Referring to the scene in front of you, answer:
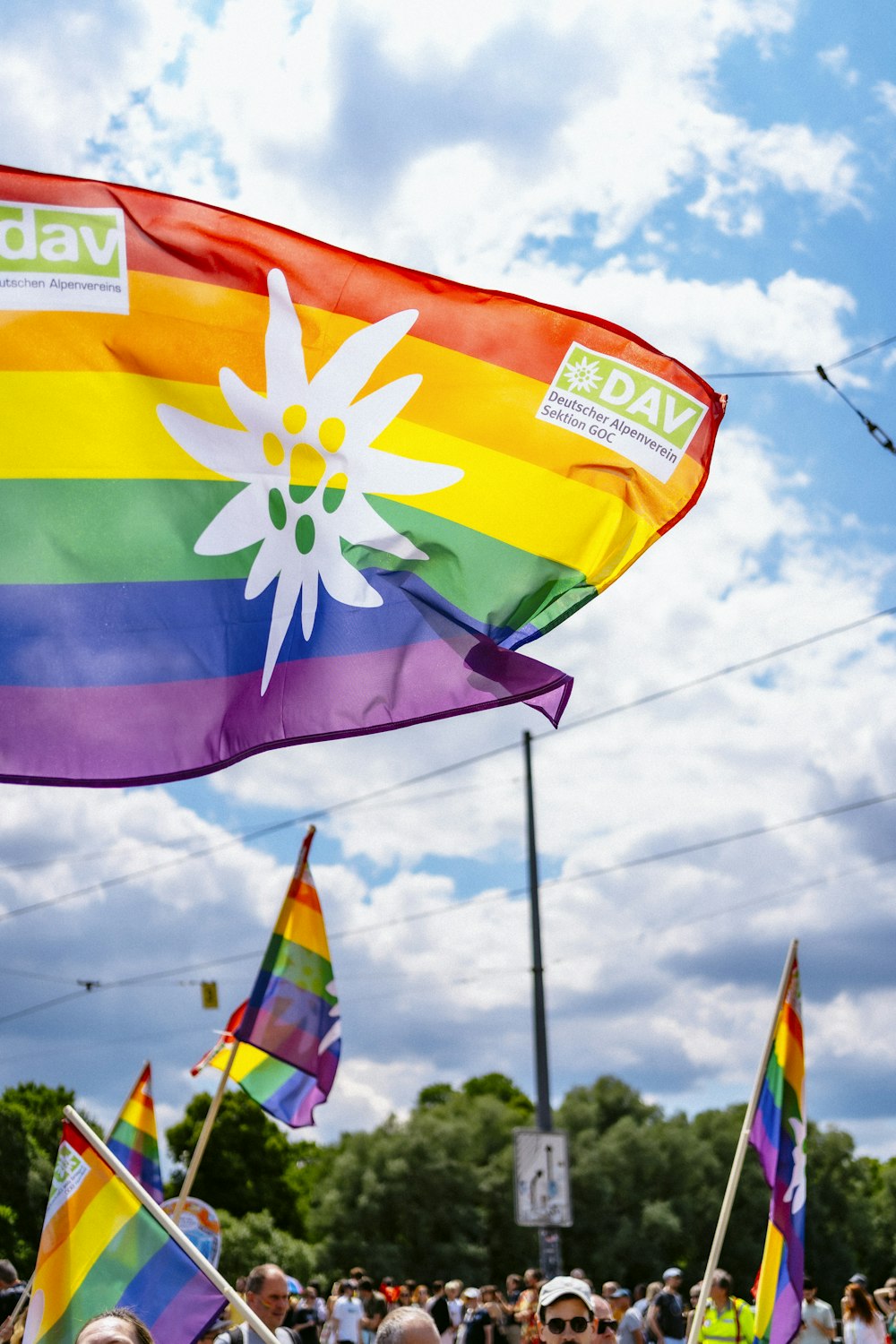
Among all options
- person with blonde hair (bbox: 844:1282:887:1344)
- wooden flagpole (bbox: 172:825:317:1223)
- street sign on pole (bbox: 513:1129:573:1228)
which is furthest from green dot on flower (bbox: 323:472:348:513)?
street sign on pole (bbox: 513:1129:573:1228)

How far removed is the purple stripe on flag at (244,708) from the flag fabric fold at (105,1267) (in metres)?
1.65

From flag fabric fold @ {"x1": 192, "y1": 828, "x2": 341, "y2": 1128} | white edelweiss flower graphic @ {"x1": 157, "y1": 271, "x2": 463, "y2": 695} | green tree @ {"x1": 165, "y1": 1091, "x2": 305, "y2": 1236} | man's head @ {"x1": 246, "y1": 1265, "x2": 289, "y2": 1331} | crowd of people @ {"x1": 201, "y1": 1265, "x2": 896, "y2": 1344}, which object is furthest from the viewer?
green tree @ {"x1": 165, "y1": 1091, "x2": 305, "y2": 1236}

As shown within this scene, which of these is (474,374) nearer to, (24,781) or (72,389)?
(72,389)

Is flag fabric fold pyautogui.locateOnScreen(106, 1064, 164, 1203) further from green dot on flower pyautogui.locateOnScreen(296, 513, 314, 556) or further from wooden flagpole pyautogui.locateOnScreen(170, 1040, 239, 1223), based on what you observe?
green dot on flower pyautogui.locateOnScreen(296, 513, 314, 556)

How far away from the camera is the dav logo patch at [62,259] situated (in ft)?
16.0

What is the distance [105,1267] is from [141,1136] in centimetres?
772

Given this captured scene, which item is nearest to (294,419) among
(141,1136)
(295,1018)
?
(295,1018)

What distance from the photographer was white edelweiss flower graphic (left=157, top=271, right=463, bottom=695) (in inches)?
208

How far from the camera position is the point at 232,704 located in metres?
5.16

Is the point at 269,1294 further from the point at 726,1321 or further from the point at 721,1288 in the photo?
the point at 726,1321

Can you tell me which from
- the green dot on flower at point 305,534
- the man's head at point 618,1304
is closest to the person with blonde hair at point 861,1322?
the man's head at point 618,1304

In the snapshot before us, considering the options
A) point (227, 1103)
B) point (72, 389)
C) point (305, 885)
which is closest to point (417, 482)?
point (72, 389)

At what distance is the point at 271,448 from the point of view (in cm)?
536

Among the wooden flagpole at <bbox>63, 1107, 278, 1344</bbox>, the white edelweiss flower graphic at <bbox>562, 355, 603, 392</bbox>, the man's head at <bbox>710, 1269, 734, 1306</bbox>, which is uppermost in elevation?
the white edelweiss flower graphic at <bbox>562, 355, 603, 392</bbox>
